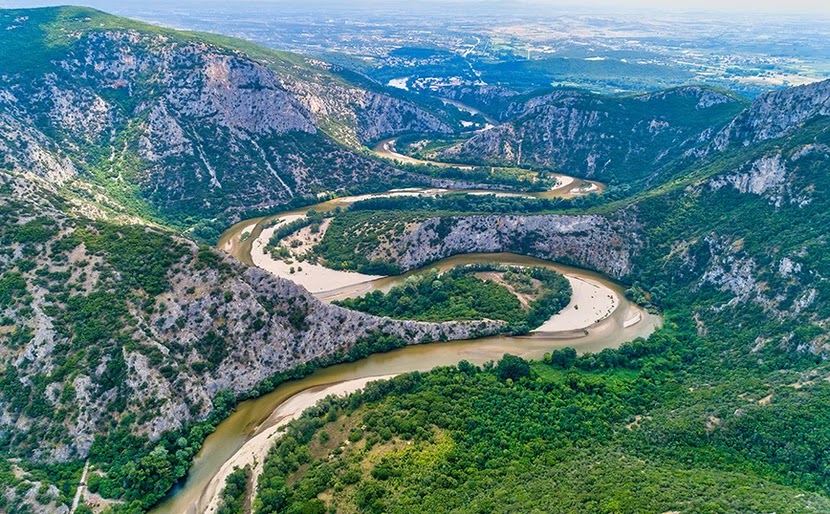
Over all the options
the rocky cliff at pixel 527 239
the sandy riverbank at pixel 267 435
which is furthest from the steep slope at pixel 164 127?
the sandy riverbank at pixel 267 435

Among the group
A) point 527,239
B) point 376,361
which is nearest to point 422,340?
point 376,361

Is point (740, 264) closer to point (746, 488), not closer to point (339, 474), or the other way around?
point (746, 488)

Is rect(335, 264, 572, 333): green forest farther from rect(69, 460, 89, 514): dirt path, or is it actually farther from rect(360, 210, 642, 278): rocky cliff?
rect(69, 460, 89, 514): dirt path

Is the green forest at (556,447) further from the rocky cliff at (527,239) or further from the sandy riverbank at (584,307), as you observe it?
the rocky cliff at (527,239)

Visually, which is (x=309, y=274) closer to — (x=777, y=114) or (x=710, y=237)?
(x=710, y=237)

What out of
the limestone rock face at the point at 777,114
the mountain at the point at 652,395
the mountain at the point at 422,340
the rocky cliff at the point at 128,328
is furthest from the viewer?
the limestone rock face at the point at 777,114

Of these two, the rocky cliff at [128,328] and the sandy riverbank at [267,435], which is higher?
the rocky cliff at [128,328]

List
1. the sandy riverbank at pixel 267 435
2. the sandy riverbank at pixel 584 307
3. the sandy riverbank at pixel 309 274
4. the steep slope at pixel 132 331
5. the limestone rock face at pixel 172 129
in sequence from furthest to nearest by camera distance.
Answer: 1. the limestone rock face at pixel 172 129
2. the sandy riverbank at pixel 309 274
3. the sandy riverbank at pixel 584 307
4. the steep slope at pixel 132 331
5. the sandy riverbank at pixel 267 435
